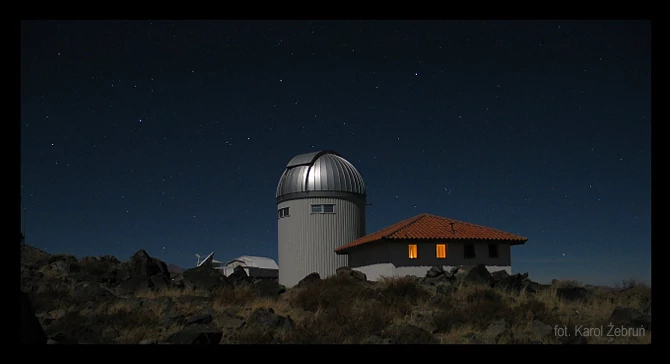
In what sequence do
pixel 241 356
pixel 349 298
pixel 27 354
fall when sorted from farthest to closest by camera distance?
pixel 349 298
pixel 241 356
pixel 27 354

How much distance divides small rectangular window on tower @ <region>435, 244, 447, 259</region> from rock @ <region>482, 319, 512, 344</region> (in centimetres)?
1229

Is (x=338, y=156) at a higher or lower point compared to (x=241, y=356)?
higher

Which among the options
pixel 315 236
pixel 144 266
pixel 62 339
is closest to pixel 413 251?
pixel 315 236

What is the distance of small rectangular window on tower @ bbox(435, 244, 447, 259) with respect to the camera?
2592 cm

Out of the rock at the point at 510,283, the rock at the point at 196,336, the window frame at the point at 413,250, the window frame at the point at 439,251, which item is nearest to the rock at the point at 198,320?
the rock at the point at 196,336

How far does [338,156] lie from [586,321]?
20.6 meters

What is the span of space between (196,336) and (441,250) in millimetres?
16081

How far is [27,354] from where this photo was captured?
798 centimetres

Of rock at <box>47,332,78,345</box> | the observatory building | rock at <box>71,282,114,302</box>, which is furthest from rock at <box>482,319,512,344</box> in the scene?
the observatory building

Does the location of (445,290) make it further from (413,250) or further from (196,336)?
(196,336)

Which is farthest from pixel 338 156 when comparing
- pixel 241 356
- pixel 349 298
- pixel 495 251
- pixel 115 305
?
pixel 241 356

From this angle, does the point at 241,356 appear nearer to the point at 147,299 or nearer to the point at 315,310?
the point at 315,310

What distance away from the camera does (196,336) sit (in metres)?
11.8

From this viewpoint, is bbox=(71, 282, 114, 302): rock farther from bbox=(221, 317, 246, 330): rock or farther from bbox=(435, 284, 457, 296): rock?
bbox=(435, 284, 457, 296): rock
